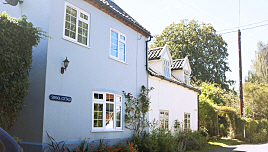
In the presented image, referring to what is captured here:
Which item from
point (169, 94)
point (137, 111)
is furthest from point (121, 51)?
point (169, 94)

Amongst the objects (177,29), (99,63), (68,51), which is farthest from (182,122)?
(177,29)

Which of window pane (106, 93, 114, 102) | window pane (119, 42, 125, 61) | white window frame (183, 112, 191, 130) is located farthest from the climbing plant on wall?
white window frame (183, 112, 191, 130)

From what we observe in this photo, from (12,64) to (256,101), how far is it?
105ft

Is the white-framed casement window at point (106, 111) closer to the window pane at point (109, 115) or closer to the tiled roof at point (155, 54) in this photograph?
the window pane at point (109, 115)

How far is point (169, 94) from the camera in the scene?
17.9 metres

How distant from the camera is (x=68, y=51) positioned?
32.1 feet

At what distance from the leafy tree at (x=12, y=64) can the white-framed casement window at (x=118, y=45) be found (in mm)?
5012

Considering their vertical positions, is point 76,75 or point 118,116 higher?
point 76,75

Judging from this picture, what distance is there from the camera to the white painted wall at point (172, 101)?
52.6 feet

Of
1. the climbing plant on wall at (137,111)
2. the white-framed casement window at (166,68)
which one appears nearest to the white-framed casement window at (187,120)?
the white-framed casement window at (166,68)

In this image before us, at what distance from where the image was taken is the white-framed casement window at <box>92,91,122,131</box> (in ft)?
36.2

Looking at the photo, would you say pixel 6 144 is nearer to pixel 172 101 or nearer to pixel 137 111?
pixel 137 111

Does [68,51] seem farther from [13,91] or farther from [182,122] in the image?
[182,122]

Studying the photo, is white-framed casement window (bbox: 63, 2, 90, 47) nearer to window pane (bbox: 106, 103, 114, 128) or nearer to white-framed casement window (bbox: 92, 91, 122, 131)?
white-framed casement window (bbox: 92, 91, 122, 131)
